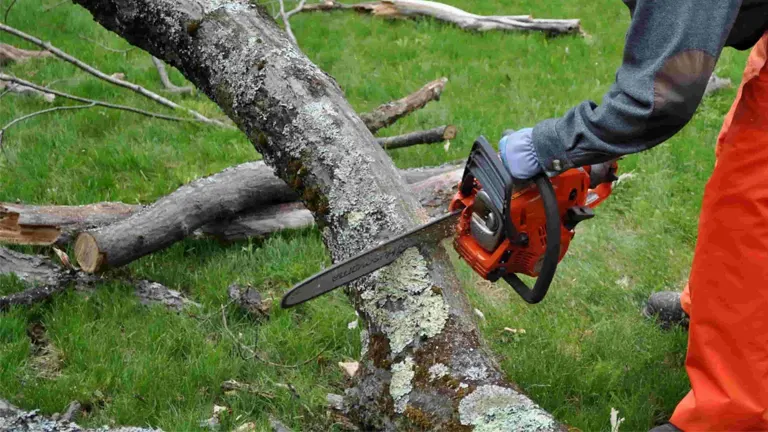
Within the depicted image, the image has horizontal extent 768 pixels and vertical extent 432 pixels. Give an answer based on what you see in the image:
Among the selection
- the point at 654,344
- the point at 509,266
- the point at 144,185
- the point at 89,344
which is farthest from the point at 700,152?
the point at 89,344

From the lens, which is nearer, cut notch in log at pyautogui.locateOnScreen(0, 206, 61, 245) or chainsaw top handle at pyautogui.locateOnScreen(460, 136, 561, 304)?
chainsaw top handle at pyautogui.locateOnScreen(460, 136, 561, 304)

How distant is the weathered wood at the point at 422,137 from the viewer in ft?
15.7

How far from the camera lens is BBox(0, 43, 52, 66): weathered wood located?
626cm

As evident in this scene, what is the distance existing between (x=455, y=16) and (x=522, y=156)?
227 inches

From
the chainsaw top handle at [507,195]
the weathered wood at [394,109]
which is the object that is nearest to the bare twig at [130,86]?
the weathered wood at [394,109]

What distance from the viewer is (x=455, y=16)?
7773 mm

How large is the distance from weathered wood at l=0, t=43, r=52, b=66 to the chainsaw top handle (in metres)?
5.13

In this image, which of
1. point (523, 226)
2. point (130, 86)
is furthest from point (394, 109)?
point (523, 226)

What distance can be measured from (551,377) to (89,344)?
6.01ft

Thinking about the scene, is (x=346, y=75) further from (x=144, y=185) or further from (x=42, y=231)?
(x=42, y=231)

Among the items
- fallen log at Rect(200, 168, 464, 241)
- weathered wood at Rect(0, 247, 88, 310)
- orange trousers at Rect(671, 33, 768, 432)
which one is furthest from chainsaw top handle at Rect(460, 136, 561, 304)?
weathered wood at Rect(0, 247, 88, 310)

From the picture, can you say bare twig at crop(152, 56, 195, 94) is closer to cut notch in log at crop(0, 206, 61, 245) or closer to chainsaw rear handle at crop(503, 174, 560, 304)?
cut notch in log at crop(0, 206, 61, 245)

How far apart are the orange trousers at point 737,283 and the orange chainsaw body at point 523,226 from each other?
43 cm

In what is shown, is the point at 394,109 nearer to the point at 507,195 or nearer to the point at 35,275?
the point at 35,275
